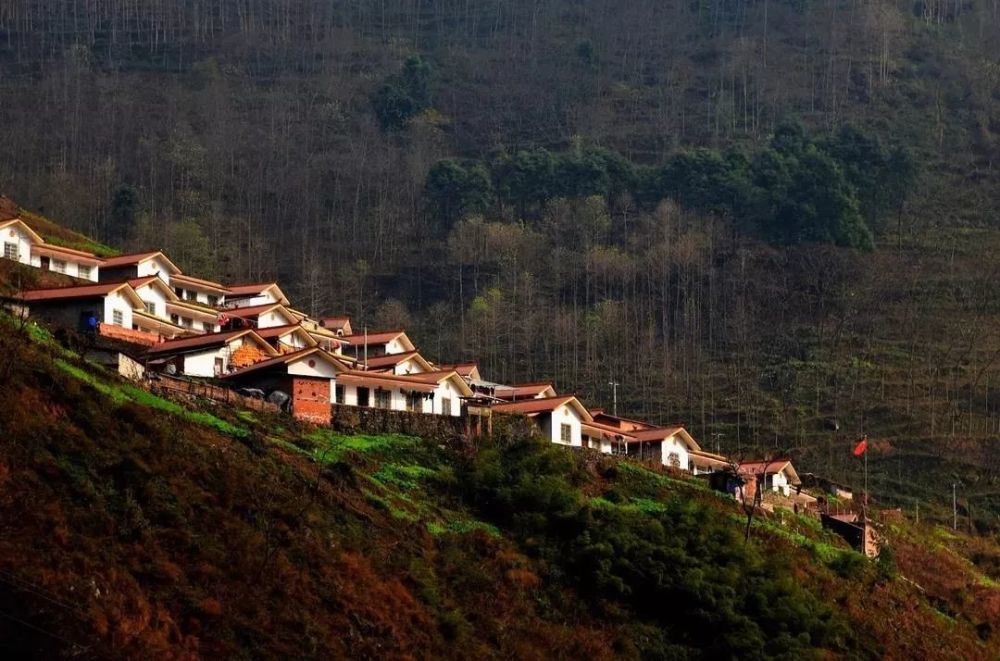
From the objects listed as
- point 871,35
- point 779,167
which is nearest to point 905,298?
point 779,167

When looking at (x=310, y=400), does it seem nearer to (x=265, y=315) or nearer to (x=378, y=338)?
(x=265, y=315)

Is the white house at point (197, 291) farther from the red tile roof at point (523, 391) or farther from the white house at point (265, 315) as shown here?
the red tile roof at point (523, 391)

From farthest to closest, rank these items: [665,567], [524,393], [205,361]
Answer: [524,393] → [205,361] → [665,567]

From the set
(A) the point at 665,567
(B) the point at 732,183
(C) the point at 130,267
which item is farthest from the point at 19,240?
(B) the point at 732,183

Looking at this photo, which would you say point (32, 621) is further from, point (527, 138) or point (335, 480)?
point (527, 138)

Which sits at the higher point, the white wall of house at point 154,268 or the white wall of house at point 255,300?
the white wall of house at point 154,268

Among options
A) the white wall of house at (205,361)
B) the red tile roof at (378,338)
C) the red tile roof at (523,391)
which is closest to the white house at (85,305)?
the white wall of house at (205,361)

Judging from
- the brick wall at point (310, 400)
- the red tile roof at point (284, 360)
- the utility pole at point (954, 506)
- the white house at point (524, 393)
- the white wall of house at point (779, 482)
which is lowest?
the utility pole at point (954, 506)
